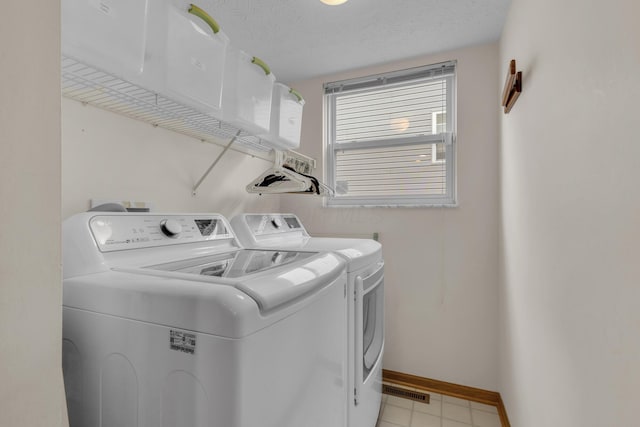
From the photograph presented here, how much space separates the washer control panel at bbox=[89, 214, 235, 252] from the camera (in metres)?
1.02

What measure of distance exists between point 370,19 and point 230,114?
3.61ft

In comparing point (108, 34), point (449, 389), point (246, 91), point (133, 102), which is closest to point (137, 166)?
point (133, 102)

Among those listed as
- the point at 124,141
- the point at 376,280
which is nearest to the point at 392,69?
the point at 376,280

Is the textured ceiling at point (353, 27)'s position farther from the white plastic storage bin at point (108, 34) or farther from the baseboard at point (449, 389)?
the baseboard at point (449, 389)

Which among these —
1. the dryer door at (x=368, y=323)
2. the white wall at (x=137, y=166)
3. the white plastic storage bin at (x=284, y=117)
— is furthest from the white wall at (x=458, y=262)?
the white wall at (x=137, y=166)

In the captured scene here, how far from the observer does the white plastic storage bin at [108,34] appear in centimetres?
81

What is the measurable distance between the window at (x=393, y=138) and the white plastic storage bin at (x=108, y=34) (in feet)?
6.20

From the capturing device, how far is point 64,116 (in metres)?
1.24

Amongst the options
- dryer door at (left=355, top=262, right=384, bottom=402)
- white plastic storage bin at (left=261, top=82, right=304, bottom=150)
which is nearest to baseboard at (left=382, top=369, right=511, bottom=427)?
dryer door at (left=355, top=262, right=384, bottom=402)

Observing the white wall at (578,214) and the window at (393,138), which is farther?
the window at (393,138)

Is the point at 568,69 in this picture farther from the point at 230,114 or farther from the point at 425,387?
the point at 425,387

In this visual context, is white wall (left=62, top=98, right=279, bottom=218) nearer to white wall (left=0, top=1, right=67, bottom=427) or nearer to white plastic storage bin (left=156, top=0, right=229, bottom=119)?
white plastic storage bin (left=156, top=0, right=229, bottom=119)

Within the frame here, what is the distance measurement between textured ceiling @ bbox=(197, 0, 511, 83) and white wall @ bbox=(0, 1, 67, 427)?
62.8 inches

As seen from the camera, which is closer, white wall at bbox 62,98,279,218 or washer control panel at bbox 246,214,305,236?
white wall at bbox 62,98,279,218
